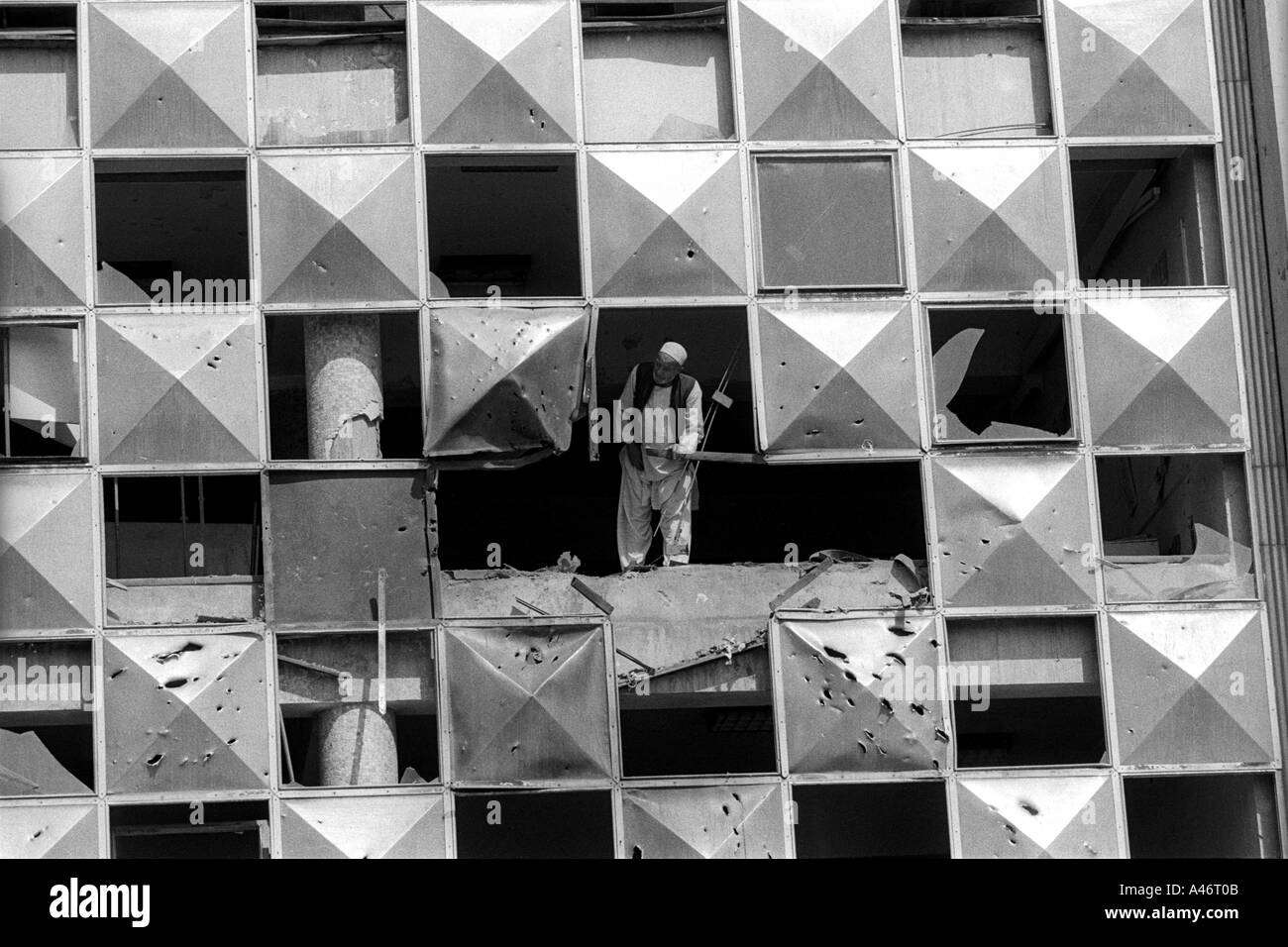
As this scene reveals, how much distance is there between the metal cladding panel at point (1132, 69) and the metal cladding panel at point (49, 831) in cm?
1173

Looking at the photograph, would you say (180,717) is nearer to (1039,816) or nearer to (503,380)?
(503,380)

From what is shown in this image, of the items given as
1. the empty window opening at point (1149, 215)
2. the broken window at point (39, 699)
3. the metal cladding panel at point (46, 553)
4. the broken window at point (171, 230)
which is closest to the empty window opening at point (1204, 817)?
the empty window opening at point (1149, 215)

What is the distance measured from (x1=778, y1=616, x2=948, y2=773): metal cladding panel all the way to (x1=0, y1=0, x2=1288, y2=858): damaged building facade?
0.04 meters

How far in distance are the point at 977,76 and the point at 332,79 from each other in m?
6.53

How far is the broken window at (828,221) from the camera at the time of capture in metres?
22.8

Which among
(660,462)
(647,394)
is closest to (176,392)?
A: (647,394)

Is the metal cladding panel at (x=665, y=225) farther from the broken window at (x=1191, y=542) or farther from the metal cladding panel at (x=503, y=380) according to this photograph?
the broken window at (x=1191, y=542)

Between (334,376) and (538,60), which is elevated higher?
(538,60)

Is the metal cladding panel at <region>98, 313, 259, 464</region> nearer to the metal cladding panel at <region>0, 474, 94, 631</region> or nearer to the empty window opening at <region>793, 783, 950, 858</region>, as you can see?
the metal cladding panel at <region>0, 474, 94, 631</region>

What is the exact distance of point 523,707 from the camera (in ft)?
71.1

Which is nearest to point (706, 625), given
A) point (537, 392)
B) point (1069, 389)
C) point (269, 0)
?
point (537, 392)

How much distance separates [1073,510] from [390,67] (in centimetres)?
809
